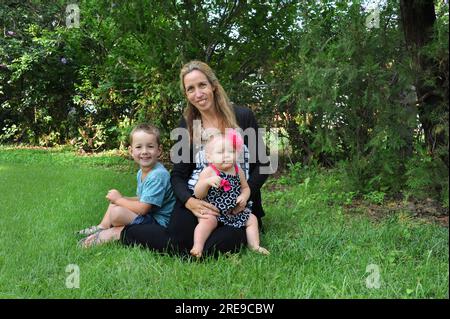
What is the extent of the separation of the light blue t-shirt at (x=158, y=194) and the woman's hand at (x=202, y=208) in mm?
352

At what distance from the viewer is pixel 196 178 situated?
3.43 m

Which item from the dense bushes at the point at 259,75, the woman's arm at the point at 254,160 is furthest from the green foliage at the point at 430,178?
the woman's arm at the point at 254,160

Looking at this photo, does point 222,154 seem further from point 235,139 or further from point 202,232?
point 202,232

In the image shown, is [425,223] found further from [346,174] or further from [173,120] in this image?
[173,120]

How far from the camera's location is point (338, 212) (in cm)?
424

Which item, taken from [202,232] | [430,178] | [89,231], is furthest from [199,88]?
[430,178]

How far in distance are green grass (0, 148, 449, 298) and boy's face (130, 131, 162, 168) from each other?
631 mm

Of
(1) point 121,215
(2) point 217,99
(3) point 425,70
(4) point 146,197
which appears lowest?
(1) point 121,215

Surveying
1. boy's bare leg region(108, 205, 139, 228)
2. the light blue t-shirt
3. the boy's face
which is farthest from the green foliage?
boy's bare leg region(108, 205, 139, 228)

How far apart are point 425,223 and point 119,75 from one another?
525 cm

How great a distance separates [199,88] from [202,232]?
39.3 inches

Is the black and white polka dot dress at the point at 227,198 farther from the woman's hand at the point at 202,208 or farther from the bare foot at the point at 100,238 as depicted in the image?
the bare foot at the point at 100,238

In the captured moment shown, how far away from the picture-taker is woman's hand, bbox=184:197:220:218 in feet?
10.4
